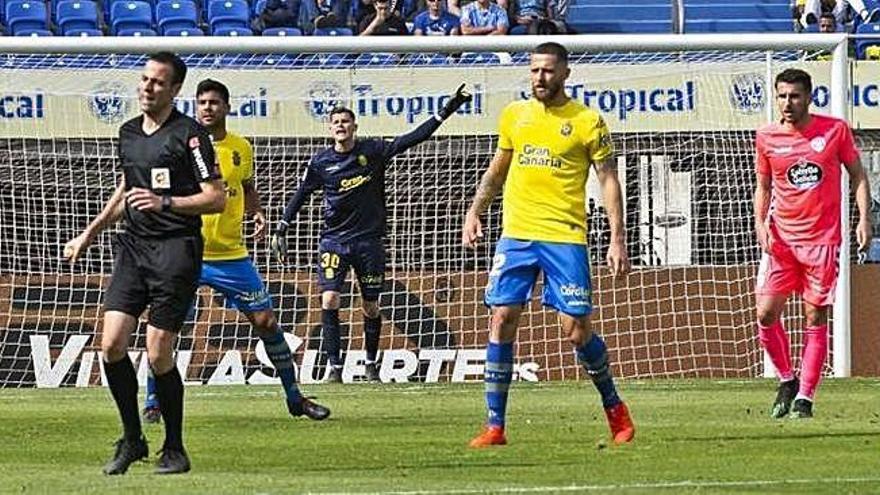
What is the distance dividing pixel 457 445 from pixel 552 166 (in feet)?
5.59

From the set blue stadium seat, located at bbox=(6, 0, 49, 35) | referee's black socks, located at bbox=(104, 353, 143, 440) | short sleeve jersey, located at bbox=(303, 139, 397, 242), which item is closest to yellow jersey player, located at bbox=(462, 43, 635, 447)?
referee's black socks, located at bbox=(104, 353, 143, 440)

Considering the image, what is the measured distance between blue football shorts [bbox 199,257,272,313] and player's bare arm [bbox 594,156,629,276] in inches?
122

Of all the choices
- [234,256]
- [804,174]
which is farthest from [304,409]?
[804,174]

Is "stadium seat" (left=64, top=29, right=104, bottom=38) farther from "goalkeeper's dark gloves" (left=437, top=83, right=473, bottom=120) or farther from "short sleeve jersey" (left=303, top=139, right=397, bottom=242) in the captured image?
"goalkeeper's dark gloves" (left=437, top=83, right=473, bottom=120)

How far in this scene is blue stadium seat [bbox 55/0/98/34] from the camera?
23875 millimetres

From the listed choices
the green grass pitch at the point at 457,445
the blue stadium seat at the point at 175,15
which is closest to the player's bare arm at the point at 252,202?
the green grass pitch at the point at 457,445

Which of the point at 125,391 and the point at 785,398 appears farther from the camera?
the point at 785,398

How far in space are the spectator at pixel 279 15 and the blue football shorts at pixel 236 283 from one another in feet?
34.9

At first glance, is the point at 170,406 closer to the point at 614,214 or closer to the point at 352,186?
the point at 614,214

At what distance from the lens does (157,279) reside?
10.2 meters

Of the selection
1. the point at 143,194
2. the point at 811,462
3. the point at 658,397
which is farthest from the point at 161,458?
the point at 658,397

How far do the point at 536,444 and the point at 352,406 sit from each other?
12.0 feet

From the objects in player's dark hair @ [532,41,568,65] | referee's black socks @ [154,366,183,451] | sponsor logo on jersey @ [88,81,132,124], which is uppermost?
sponsor logo on jersey @ [88,81,132,124]

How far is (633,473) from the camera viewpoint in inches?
400
